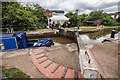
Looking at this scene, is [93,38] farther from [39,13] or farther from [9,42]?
[39,13]

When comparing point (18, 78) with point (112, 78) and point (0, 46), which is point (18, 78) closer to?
point (112, 78)

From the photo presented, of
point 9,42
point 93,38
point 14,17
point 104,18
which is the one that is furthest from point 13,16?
point 104,18

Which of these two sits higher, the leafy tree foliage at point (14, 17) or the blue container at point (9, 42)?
the leafy tree foliage at point (14, 17)

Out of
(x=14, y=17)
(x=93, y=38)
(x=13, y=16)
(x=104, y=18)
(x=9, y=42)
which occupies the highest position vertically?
(x=104, y=18)

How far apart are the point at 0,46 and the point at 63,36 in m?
12.3

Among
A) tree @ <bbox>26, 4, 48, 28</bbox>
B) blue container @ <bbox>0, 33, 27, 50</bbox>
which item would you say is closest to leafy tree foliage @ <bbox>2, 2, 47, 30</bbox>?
tree @ <bbox>26, 4, 48, 28</bbox>

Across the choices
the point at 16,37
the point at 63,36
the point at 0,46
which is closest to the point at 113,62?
the point at 16,37

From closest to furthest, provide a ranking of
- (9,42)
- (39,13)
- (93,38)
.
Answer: (9,42) → (93,38) → (39,13)

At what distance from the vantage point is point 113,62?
441cm

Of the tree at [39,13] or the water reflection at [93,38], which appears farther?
the tree at [39,13]

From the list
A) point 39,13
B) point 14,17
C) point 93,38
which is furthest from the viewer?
point 39,13

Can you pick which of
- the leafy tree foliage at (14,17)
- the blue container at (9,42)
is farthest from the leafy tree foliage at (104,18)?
the blue container at (9,42)

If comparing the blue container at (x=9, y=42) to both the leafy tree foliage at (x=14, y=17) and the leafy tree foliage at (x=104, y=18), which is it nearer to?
the leafy tree foliage at (x=14, y=17)

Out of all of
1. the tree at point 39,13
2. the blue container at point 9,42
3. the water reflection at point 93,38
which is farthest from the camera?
the tree at point 39,13
